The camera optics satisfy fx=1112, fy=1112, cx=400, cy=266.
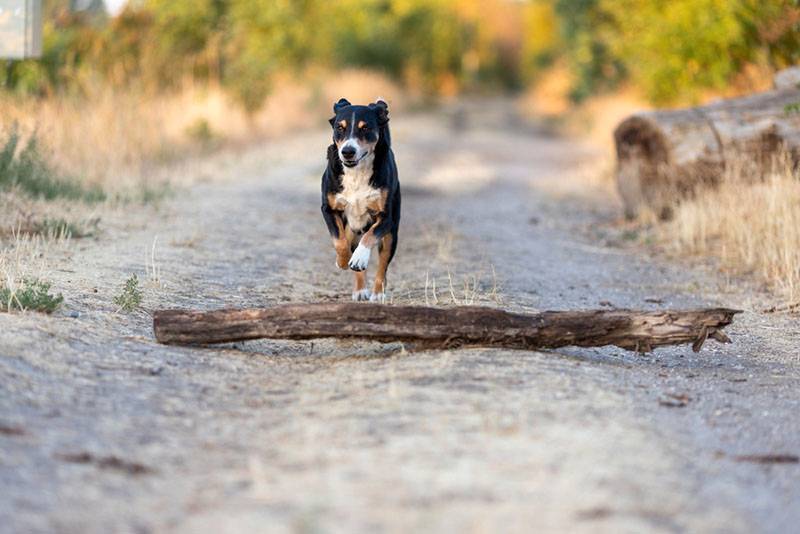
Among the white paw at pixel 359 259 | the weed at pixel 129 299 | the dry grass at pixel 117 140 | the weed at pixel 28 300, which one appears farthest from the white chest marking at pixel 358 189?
the weed at pixel 28 300

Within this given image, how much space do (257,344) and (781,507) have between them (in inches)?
128

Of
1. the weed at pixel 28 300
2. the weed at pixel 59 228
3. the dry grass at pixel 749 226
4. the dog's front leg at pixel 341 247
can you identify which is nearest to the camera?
the weed at pixel 28 300

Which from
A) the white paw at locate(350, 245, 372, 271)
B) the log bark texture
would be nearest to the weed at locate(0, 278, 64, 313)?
the white paw at locate(350, 245, 372, 271)

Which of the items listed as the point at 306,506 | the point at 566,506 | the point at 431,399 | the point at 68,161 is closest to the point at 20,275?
the point at 431,399

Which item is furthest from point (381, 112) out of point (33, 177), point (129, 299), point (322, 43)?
point (322, 43)

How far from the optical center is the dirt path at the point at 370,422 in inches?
145

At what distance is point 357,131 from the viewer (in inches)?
295

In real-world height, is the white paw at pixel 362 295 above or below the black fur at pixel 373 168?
below

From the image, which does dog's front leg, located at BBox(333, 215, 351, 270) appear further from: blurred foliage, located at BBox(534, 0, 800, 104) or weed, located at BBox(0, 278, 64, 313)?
Answer: blurred foliage, located at BBox(534, 0, 800, 104)

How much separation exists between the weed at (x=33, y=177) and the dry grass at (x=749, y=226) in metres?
5.97

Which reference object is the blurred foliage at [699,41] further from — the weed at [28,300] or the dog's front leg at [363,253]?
the weed at [28,300]

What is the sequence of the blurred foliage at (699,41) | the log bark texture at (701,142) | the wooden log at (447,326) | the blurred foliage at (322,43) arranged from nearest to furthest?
the wooden log at (447,326) → the log bark texture at (701,142) → the blurred foliage at (699,41) → the blurred foliage at (322,43)

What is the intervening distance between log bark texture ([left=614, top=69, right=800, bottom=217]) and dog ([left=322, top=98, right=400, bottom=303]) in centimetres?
478

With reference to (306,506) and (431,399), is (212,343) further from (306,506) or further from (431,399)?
(306,506)
